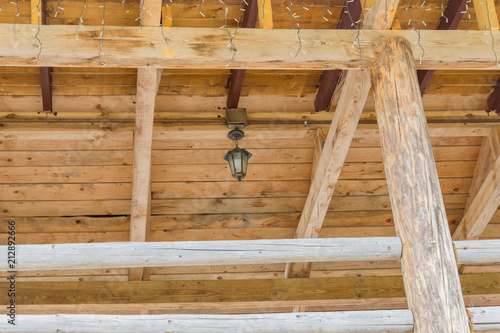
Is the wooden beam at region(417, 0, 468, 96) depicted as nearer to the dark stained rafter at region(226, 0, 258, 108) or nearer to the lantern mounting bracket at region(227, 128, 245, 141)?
the dark stained rafter at region(226, 0, 258, 108)

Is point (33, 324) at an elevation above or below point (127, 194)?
below

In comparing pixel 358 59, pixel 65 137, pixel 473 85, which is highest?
pixel 473 85

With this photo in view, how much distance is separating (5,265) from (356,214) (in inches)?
124

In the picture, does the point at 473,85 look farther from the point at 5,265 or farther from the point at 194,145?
the point at 5,265

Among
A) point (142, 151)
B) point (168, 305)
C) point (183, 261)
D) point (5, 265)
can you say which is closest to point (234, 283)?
point (168, 305)

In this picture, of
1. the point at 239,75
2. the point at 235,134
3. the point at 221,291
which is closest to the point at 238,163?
the point at 235,134

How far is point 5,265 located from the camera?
259 cm

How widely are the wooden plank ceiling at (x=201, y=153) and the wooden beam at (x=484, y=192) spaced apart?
60 mm

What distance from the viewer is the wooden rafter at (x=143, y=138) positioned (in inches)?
117

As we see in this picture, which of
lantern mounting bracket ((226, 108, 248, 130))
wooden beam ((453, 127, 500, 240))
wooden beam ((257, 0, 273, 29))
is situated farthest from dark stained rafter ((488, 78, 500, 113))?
wooden beam ((257, 0, 273, 29))

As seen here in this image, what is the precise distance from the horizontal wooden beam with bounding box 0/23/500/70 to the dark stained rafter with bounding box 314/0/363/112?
55 centimetres

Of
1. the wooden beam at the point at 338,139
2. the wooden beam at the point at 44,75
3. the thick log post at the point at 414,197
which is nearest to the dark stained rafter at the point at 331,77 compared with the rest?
the wooden beam at the point at 338,139

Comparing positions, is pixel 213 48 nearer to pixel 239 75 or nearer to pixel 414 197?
pixel 239 75

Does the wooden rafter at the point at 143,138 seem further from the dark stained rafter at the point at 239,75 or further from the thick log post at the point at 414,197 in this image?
the thick log post at the point at 414,197
